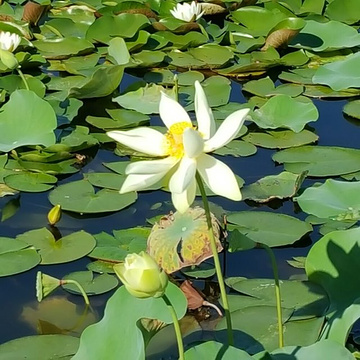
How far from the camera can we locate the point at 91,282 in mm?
1662

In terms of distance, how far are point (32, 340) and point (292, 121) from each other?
3.67 feet

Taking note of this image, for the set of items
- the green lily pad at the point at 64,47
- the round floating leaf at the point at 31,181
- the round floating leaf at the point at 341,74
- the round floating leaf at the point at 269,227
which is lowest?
the green lily pad at the point at 64,47

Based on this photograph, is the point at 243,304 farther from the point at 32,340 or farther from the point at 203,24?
the point at 203,24

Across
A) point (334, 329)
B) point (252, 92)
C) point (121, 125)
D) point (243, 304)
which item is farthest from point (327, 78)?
point (334, 329)

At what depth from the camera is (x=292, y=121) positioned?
2275mm

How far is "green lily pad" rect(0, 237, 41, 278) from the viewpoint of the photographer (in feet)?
5.55

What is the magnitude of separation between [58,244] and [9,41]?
3.78 feet

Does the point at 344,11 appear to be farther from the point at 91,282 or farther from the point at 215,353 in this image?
the point at 215,353

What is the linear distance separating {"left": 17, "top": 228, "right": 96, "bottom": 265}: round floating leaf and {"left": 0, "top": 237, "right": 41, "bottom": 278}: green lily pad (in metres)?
0.03

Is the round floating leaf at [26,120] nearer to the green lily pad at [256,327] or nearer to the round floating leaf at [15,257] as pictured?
the round floating leaf at [15,257]

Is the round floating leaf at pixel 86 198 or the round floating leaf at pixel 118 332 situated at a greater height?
the round floating leaf at pixel 118 332

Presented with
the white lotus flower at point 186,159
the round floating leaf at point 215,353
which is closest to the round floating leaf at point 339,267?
the round floating leaf at point 215,353

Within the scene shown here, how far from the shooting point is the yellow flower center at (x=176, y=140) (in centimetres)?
103

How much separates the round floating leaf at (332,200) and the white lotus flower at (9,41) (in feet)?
4.52
